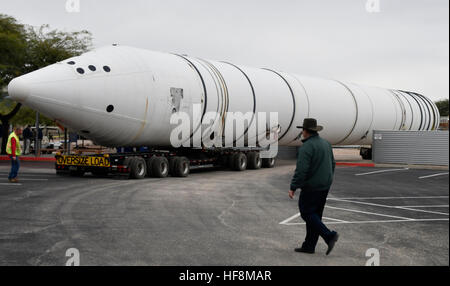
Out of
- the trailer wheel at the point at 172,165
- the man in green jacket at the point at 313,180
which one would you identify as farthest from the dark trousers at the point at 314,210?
the trailer wheel at the point at 172,165

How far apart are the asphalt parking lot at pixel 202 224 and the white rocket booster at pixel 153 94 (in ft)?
6.57

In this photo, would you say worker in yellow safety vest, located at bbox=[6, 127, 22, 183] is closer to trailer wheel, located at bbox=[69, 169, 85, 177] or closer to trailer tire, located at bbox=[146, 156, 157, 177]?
trailer wheel, located at bbox=[69, 169, 85, 177]

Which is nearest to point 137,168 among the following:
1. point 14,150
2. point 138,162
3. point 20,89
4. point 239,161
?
point 138,162

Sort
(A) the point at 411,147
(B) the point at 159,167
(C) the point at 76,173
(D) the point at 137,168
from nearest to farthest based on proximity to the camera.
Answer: (D) the point at 137,168 → (B) the point at 159,167 → (C) the point at 76,173 → (A) the point at 411,147

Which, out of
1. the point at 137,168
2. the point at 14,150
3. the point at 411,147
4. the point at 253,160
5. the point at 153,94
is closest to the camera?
the point at 14,150

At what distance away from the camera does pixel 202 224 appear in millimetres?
8367

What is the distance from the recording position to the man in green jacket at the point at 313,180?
6.35m

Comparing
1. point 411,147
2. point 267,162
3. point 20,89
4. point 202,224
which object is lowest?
point 202,224

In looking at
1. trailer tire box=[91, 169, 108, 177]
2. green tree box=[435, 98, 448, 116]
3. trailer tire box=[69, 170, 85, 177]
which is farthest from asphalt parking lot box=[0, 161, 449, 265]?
green tree box=[435, 98, 448, 116]

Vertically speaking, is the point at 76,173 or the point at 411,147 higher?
the point at 411,147

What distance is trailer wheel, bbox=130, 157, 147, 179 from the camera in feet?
50.5

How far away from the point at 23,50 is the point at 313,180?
989 inches

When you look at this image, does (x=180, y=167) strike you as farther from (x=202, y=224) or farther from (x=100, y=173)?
(x=202, y=224)
